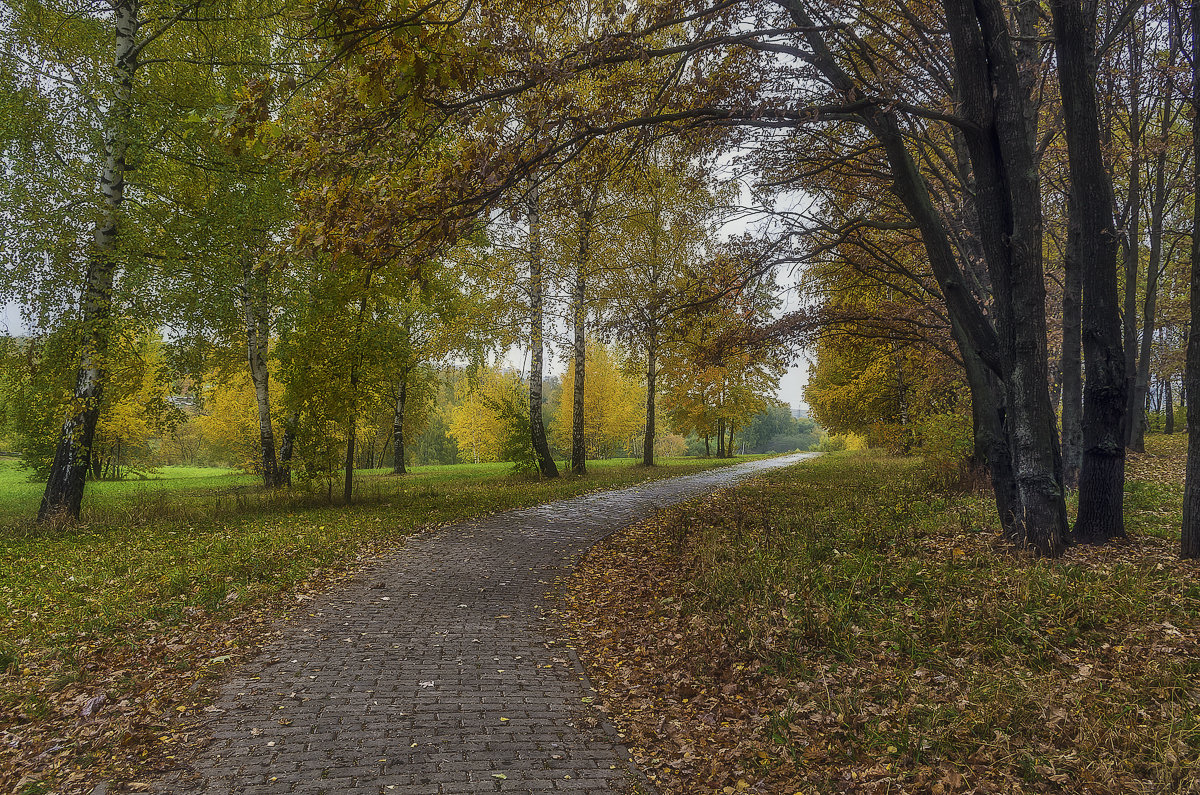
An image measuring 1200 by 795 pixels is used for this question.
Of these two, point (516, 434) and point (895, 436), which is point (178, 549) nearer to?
point (516, 434)

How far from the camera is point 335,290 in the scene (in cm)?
1138

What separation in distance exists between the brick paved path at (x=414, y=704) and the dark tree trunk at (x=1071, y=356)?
315 inches

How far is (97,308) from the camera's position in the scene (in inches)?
385

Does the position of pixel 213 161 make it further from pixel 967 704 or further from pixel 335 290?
pixel 967 704

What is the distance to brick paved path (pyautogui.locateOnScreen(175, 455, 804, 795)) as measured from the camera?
10.6 feet

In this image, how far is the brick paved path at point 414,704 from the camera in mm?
3238

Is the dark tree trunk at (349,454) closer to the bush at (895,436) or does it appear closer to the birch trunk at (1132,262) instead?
the birch trunk at (1132,262)

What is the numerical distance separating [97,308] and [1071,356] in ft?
54.9

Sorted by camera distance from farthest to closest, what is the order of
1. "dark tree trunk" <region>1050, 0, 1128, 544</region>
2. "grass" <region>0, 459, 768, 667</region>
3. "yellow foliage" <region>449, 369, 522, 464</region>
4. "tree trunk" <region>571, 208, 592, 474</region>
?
1. "yellow foliage" <region>449, 369, 522, 464</region>
2. "tree trunk" <region>571, 208, 592, 474</region>
3. "dark tree trunk" <region>1050, 0, 1128, 544</region>
4. "grass" <region>0, 459, 768, 667</region>

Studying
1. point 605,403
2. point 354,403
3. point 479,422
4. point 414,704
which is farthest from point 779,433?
point 414,704

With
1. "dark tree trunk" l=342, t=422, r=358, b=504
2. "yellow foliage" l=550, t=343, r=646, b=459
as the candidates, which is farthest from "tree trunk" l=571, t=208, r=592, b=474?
"yellow foliage" l=550, t=343, r=646, b=459

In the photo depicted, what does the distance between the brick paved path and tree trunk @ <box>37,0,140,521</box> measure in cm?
720

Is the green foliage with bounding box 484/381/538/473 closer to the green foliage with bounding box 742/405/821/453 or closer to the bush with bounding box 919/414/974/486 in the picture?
the bush with bounding box 919/414/974/486

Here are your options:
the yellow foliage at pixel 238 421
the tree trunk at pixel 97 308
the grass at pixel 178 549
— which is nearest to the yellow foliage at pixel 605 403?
the yellow foliage at pixel 238 421
